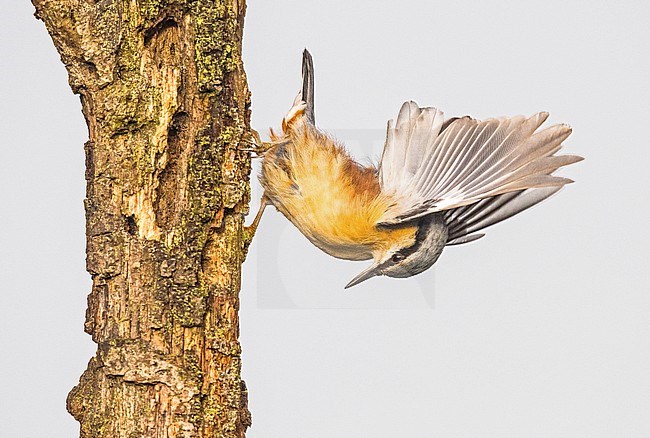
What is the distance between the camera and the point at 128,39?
91.4 inches

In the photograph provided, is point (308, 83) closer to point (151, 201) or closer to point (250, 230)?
point (250, 230)

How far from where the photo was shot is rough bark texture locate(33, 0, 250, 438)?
233cm

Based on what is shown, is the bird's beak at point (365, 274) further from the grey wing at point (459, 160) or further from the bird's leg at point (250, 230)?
the bird's leg at point (250, 230)

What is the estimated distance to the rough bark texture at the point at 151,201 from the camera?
2332 mm

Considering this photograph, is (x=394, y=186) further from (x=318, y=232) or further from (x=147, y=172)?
(x=147, y=172)

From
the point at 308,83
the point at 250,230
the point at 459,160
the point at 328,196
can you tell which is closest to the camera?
the point at 250,230

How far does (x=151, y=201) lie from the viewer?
2.37m

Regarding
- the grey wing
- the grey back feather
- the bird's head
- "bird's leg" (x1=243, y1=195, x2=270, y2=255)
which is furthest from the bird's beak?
the grey back feather

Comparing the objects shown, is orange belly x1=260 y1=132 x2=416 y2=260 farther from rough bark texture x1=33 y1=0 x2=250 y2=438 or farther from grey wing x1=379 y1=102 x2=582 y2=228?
rough bark texture x1=33 y1=0 x2=250 y2=438

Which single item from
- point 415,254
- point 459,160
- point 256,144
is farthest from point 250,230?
point 459,160

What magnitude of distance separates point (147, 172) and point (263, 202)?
24.8 inches

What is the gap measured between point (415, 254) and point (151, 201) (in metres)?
0.89

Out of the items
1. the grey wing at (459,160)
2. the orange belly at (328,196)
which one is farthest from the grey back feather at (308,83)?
the grey wing at (459,160)

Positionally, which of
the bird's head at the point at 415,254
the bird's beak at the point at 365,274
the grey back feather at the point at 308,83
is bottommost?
the bird's beak at the point at 365,274
